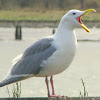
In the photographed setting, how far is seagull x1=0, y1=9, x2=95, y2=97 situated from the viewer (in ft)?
19.7

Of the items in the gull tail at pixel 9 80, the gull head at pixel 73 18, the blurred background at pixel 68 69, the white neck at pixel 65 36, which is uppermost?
the gull head at pixel 73 18

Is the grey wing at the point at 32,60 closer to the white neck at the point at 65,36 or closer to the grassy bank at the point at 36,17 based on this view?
the white neck at the point at 65,36

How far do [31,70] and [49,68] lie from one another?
265 mm

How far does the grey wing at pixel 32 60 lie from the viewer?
6125mm

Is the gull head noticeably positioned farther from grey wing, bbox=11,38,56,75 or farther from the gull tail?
the gull tail

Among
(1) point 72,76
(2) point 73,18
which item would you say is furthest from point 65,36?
(1) point 72,76

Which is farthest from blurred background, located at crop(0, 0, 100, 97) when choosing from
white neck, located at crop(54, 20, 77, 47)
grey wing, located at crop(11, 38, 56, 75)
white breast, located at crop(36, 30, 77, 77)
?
white neck, located at crop(54, 20, 77, 47)

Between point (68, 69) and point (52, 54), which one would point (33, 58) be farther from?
point (68, 69)

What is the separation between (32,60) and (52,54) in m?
0.30

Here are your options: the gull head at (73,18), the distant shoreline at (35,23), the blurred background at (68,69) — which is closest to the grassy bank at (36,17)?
the blurred background at (68,69)

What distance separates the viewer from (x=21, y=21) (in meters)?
46.1

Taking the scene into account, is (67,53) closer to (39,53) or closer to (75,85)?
(39,53)

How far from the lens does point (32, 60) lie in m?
6.22

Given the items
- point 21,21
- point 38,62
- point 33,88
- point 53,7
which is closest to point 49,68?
point 38,62
